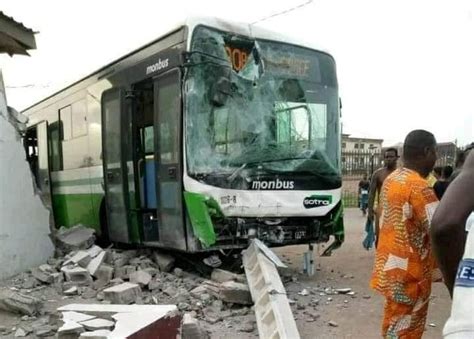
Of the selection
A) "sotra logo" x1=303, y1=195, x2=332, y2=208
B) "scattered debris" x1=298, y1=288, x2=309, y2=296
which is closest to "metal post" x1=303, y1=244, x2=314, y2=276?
"sotra logo" x1=303, y1=195, x2=332, y2=208

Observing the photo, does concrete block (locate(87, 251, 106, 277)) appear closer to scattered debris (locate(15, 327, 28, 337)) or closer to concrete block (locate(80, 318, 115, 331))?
scattered debris (locate(15, 327, 28, 337))

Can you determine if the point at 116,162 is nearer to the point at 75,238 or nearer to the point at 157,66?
the point at 75,238

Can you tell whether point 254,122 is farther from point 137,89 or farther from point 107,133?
point 107,133

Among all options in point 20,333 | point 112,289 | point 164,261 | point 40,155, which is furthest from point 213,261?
point 40,155

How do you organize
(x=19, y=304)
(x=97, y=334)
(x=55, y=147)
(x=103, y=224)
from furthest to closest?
1. (x=55, y=147)
2. (x=103, y=224)
3. (x=19, y=304)
4. (x=97, y=334)

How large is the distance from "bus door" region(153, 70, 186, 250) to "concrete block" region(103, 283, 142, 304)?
0.82m

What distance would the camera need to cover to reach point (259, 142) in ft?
22.2

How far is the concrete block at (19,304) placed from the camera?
5.40 metres

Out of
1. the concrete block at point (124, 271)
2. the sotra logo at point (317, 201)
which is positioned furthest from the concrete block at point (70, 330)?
the sotra logo at point (317, 201)

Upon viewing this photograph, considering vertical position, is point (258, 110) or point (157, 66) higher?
point (157, 66)

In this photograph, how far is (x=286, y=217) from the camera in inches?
275

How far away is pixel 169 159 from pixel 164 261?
147 cm

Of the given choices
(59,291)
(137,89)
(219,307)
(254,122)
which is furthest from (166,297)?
(137,89)

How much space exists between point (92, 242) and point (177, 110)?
2.91m
